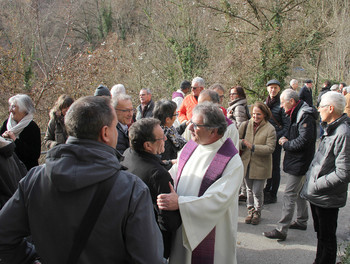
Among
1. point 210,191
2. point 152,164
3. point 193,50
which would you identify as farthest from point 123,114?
point 193,50

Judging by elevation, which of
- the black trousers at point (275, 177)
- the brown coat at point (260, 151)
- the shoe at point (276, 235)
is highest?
the brown coat at point (260, 151)

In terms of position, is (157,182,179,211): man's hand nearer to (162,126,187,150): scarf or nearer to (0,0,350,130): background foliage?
(162,126,187,150): scarf

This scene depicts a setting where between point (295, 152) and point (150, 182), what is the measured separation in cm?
260

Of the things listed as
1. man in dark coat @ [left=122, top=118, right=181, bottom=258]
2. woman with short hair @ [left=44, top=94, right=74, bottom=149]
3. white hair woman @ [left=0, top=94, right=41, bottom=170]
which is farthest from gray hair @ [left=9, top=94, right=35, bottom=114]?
man in dark coat @ [left=122, top=118, right=181, bottom=258]

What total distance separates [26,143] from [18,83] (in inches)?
206

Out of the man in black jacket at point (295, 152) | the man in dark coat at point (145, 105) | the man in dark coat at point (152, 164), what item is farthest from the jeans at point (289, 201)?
the man in dark coat at point (145, 105)

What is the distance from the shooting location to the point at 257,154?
444 cm

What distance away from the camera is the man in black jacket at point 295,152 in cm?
374

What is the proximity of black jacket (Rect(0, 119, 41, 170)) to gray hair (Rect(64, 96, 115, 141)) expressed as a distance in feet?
8.84

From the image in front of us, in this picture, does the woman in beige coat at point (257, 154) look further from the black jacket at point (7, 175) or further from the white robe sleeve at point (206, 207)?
the black jacket at point (7, 175)

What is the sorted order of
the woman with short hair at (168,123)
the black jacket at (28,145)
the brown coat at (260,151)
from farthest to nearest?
the brown coat at (260,151)
the black jacket at (28,145)
the woman with short hair at (168,123)

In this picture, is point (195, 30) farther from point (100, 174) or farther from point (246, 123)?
point (100, 174)

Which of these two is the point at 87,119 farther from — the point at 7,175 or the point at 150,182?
the point at 7,175

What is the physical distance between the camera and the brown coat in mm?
4301
